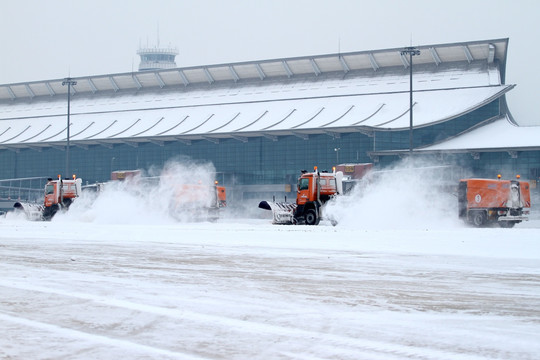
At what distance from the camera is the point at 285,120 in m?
90.8

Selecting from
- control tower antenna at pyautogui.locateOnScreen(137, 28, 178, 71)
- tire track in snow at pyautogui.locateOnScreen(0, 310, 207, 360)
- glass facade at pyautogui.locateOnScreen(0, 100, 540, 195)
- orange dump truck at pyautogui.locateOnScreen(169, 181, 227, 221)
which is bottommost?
tire track in snow at pyautogui.locateOnScreen(0, 310, 207, 360)

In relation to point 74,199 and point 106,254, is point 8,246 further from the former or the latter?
point 74,199

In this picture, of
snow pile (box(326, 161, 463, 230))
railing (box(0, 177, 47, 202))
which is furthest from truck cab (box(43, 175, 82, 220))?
railing (box(0, 177, 47, 202))

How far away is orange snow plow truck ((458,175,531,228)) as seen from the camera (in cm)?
4056

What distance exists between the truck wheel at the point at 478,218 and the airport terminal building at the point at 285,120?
34.2 m

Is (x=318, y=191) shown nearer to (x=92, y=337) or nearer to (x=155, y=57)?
(x=92, y=337)

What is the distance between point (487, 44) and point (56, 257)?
252 ft

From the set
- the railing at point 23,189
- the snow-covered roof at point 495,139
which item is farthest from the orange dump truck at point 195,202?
the railing at point 23,189

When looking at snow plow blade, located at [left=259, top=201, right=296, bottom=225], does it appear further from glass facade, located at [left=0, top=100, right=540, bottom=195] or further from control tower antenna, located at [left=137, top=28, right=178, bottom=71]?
control tower antenna, located at [left=137, top=28, right=178, bottom=71]

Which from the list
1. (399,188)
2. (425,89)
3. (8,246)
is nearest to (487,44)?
(425,89)

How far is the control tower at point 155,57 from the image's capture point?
635ft

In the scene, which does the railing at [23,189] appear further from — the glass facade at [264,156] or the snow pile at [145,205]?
the snow pile at [145,205]

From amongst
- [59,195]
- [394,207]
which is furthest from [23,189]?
[394,207]

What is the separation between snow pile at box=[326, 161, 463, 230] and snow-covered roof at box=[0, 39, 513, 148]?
35705 mm
